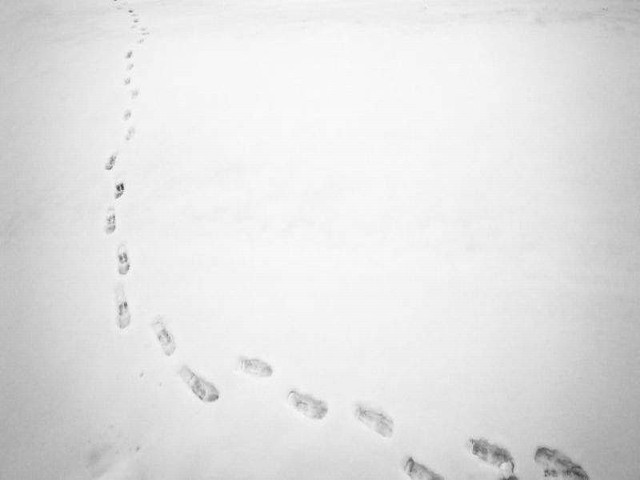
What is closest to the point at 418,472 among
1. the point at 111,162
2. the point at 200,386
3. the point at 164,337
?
the point at 200,386

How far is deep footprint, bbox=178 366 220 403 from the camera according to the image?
192 cm

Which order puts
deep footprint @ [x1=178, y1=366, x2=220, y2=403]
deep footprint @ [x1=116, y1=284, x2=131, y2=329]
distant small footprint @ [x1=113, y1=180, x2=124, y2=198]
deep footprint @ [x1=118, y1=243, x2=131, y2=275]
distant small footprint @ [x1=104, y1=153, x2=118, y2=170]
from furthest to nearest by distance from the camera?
1. distant small footprint @ [x1=104, y1=153, x2=118, y2=170]
2. distant small footprint @ [x1=113, y1=180, x2=124, y2=198]
3. deep footprint @ [x1=118, y1=243, x2=131, y2=275]
4. deep footprint @ [x1=116, y1=284, x2=131, y2=329]
5. deep footprint @ [x1=178, y1=366, x2=220, y2=403]

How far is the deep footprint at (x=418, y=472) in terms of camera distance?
1.66m

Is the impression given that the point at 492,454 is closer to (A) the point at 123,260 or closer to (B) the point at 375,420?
(B) the point at 375,420

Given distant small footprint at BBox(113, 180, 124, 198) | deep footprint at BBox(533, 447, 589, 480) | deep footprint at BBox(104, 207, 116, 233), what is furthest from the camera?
distant small footprint at BBox(113, 180, 124, 198)

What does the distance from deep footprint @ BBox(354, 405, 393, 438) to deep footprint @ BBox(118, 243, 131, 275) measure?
162cm

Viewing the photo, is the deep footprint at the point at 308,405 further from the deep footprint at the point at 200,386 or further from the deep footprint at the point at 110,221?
the deep footprint at the point at 110,221

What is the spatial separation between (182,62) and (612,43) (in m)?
3.61

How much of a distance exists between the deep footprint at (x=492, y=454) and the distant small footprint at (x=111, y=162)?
2.90 meters

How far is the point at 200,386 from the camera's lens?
1955 mm

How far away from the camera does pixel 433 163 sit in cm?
262

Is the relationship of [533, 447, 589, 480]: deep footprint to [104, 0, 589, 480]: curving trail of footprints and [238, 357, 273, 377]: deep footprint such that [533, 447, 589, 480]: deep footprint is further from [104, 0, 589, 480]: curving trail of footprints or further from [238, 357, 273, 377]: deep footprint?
[238, 357, 273, 377]: deep footprint

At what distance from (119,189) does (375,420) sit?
2.28m

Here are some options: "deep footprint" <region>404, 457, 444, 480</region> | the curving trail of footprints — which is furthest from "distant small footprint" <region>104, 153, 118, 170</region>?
"deep footprint" <region>404, 457, 444, 480</region>
